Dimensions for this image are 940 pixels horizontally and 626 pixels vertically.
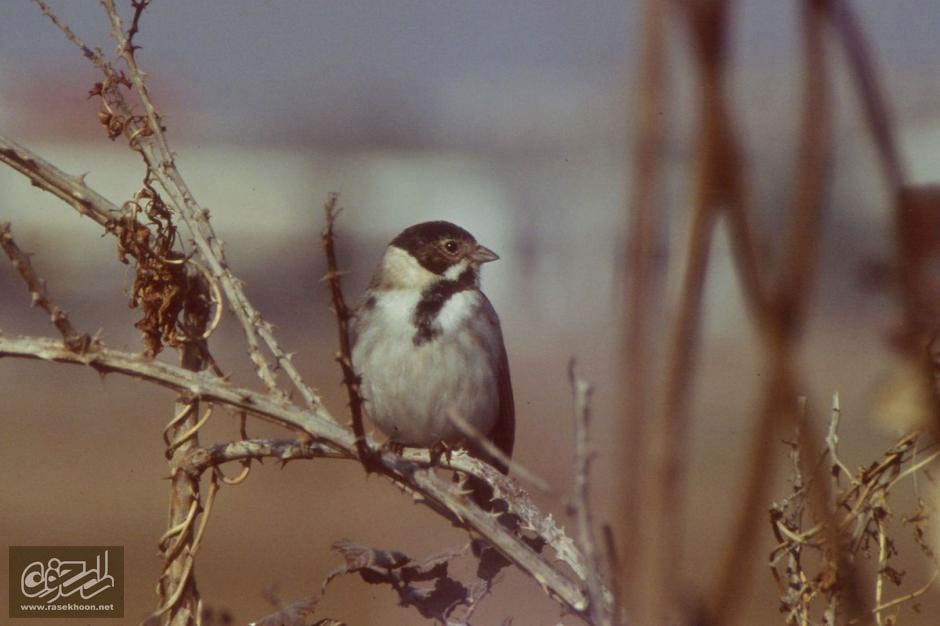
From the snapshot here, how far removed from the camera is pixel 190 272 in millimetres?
1539

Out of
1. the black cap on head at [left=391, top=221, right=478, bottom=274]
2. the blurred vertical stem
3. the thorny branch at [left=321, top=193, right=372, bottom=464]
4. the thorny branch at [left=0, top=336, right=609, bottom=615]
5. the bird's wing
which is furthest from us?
the black cap on head at [left=391, top=221, right=478, bottom=274]

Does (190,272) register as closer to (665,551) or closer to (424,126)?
(665,551)

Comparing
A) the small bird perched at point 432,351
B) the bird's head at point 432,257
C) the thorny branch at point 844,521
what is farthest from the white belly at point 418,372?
the thorny branch at point 844,521

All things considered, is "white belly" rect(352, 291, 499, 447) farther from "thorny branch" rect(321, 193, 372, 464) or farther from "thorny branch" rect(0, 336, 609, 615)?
"thorny branch" rect(321, 193, 372, 464)

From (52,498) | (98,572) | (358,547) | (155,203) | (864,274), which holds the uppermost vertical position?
(155,203)

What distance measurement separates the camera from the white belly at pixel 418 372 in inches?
121

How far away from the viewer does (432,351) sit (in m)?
3.07

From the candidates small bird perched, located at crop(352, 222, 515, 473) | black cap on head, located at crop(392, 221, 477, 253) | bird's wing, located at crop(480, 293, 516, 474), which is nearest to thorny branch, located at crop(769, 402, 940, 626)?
small bird perched, located at crop(352, 222, 515, 473)

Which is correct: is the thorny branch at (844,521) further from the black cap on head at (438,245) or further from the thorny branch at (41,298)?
the black cap on head at (438,245)

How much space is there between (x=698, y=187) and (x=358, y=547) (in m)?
1.03

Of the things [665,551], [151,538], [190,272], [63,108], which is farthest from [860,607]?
[63,108]

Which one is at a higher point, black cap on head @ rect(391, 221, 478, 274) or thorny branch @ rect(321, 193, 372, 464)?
black cap on head @ rect(391, 221, 478, 274)

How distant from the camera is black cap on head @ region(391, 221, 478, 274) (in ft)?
11.0

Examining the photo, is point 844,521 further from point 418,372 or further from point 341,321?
point 418,372
